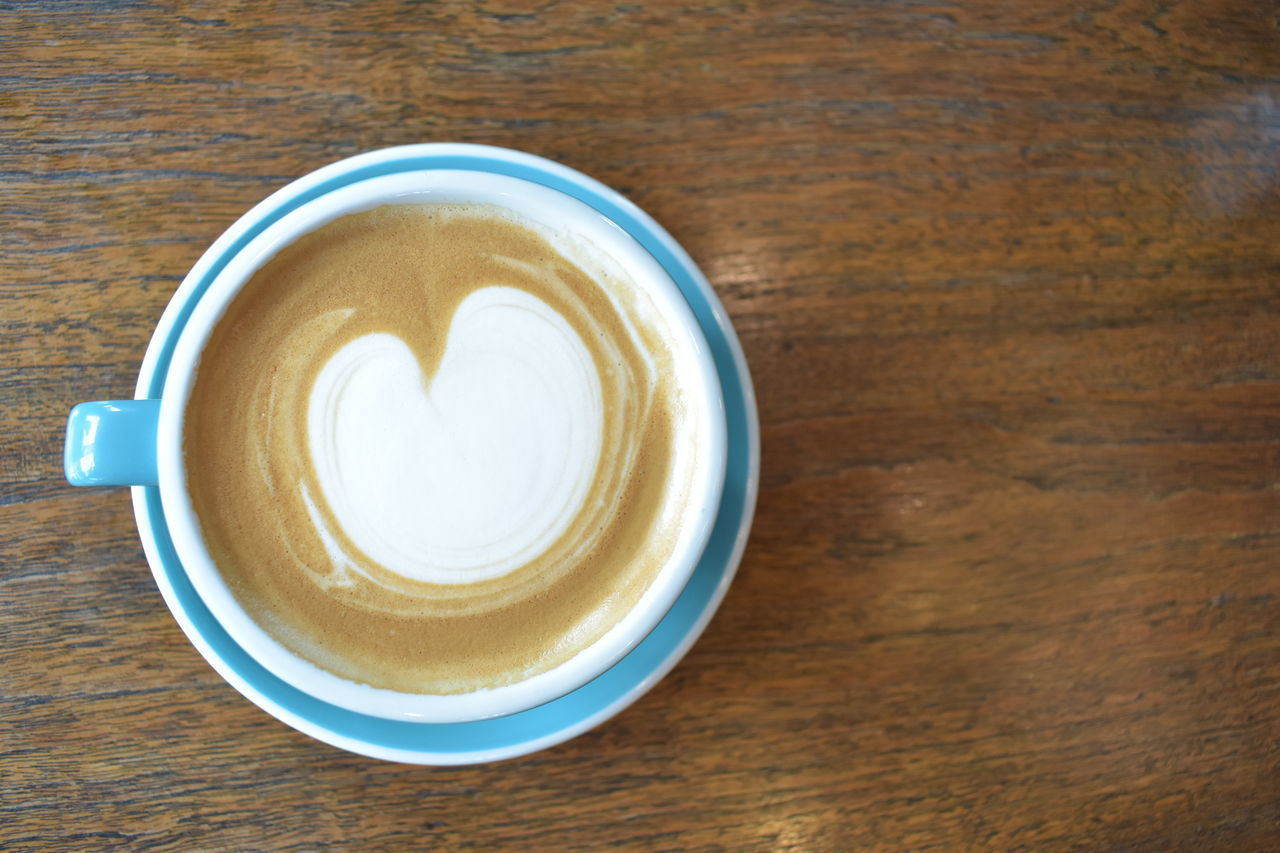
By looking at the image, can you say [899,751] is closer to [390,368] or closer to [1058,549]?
[1058,549]

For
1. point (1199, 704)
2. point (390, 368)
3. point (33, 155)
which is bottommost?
point (1199, 704)

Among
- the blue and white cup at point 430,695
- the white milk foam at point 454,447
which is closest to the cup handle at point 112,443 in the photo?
the blue and white cup at point 430,695

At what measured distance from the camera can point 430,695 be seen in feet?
2.81

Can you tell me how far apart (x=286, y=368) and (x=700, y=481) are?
444 mm

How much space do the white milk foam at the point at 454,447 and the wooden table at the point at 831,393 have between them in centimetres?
29

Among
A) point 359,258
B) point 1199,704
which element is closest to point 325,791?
point 359,258

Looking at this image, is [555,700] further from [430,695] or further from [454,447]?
[454,447]

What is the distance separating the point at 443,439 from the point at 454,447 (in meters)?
0.01

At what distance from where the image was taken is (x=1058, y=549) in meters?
1.09

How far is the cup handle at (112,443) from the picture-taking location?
32.7 inches

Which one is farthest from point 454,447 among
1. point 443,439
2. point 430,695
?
point 430,695

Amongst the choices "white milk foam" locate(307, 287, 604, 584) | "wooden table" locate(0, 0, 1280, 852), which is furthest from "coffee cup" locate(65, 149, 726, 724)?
"wooden table" locate(0, 0, 1280, 852)

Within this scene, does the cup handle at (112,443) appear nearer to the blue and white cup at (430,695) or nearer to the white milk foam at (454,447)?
the blue and white cup at (430,695)

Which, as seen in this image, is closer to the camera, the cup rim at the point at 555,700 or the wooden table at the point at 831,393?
the cup rim at the point at 555,700
